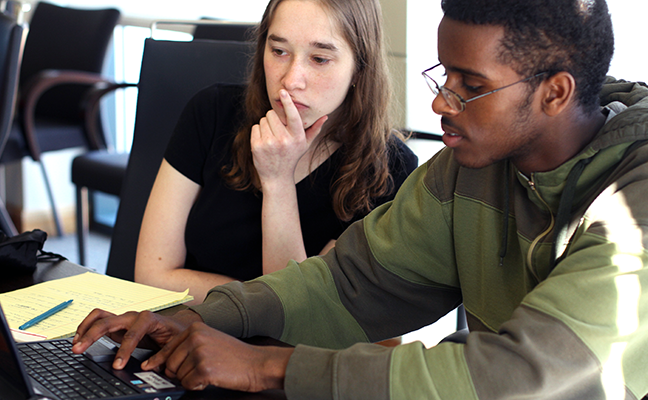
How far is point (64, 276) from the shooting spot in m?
1.08

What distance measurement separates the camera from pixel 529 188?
84 centimetres

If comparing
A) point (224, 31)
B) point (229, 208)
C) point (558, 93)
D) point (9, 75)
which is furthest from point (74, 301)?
point (9, 75)

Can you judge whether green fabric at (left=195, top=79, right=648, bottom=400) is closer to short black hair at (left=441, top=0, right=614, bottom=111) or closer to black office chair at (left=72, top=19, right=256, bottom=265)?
short black hair at (left=441, top=0, right=614, bottom=111)

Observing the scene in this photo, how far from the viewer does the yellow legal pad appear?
0.86m

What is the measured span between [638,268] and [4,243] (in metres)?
0.94

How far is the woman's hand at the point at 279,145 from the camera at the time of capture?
4.21ft

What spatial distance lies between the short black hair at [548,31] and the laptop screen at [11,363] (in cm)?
59

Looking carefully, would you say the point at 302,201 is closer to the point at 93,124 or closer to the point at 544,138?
the point at 544,138

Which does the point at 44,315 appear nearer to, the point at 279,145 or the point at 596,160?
the point at 279,145

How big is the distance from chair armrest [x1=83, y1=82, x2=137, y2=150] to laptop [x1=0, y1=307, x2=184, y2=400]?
2.10 metres

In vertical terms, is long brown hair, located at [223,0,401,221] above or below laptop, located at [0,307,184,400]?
above

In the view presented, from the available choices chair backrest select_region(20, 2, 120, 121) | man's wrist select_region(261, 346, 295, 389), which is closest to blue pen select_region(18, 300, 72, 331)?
man's wrist select_region(261, 346, 295, 389)

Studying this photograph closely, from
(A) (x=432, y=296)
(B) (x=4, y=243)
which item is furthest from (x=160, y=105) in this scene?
(A) (x=432, y=296)

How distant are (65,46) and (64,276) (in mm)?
2435
